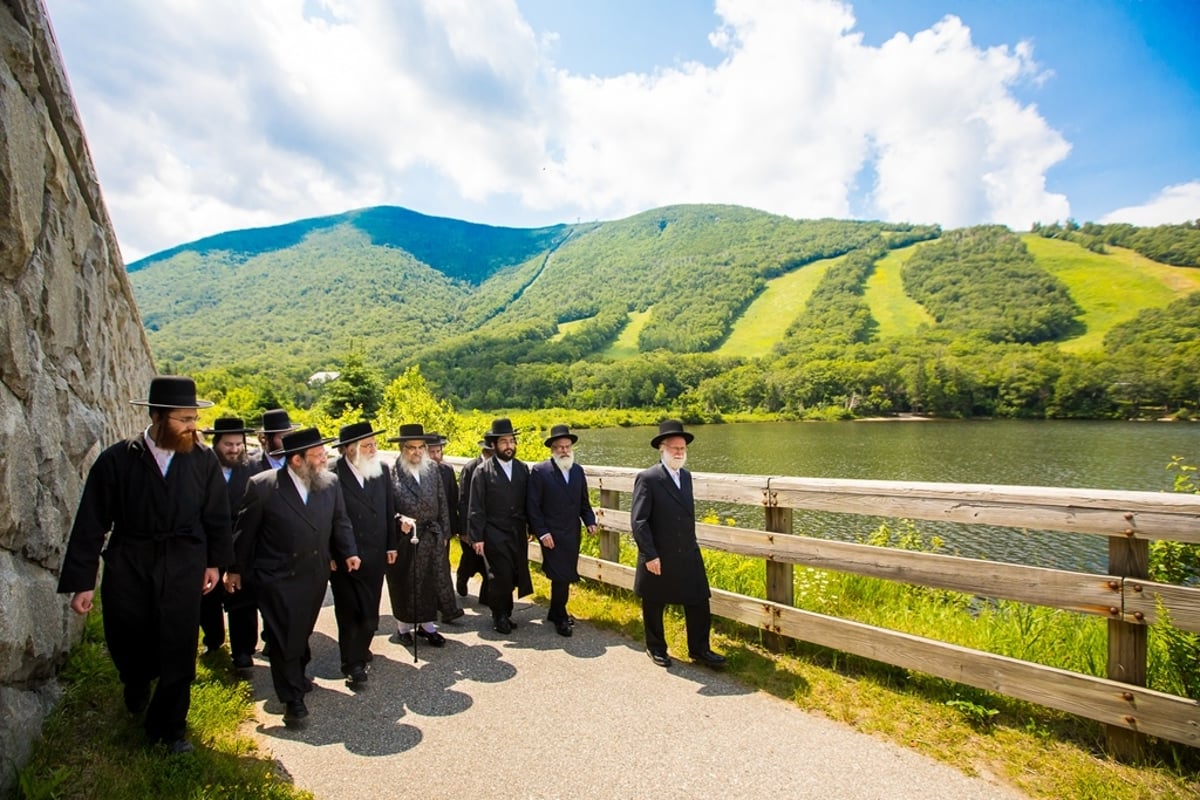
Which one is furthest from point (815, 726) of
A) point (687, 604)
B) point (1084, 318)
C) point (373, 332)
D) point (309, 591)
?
point (373, 332)

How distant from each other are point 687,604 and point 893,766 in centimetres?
181

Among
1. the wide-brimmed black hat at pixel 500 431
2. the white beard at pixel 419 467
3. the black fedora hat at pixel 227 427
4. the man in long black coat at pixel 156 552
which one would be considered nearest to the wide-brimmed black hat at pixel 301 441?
the man in long black coat at pixel 156 552

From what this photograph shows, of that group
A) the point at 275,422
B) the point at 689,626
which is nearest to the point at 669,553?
the point at 689,626

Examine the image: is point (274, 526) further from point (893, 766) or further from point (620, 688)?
point (893, 766)

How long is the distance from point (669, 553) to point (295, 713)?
9.71 ft

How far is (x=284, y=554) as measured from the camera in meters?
4.26

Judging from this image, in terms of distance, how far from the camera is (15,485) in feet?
10.3

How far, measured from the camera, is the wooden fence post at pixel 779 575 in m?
4.77

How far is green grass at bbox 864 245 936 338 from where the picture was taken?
429 ft

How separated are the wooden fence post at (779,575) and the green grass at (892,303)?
447ft

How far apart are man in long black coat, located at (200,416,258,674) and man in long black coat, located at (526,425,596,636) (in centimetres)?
257

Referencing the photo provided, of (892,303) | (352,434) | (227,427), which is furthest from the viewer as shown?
(892,303)

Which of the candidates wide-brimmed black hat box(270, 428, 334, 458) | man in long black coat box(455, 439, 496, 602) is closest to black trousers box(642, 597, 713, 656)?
man in long black coat box(455, 439, 496, 602)

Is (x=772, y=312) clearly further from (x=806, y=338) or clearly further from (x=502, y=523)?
(x=502, y=523)
